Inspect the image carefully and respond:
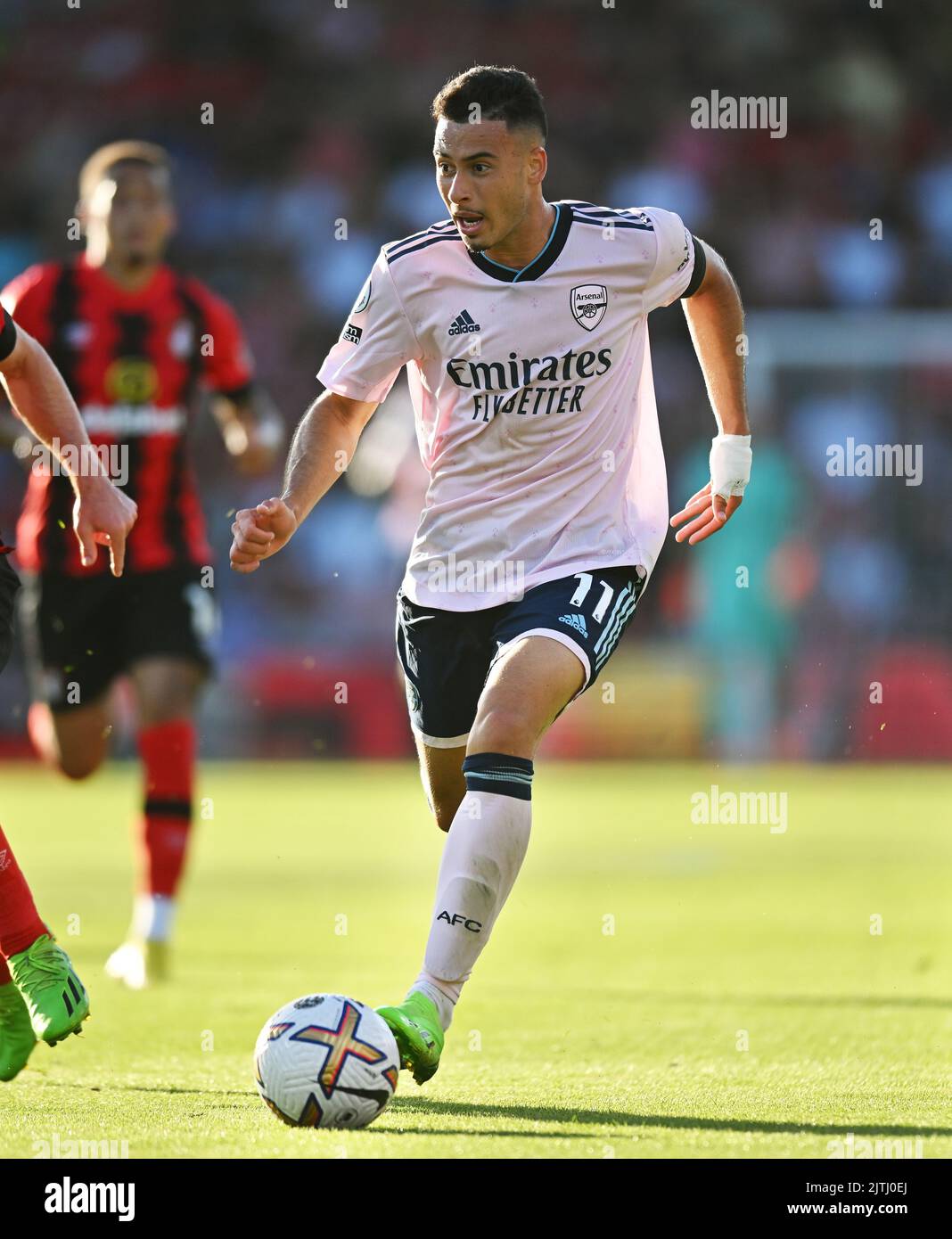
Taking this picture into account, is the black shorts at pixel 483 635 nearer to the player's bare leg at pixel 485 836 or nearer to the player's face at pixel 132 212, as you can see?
the player's bare leg at pixel 485 836

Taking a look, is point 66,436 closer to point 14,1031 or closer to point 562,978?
point 14,1031

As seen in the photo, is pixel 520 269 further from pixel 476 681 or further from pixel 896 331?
pixel 896 331

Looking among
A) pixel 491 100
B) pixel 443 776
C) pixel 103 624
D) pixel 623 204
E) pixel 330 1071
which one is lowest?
pixel 330 1071

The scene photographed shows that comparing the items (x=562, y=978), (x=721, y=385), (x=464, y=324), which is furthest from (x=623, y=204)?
(x=464, y=324)

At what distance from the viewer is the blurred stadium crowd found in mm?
17141

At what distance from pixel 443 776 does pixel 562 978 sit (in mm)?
1992

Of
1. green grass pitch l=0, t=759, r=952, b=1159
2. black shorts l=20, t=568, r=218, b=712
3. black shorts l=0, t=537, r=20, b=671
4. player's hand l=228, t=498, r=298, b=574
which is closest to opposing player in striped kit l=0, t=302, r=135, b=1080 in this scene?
black shorts l=0, t=537, r=20, b=671

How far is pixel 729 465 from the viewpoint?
5.46 metres

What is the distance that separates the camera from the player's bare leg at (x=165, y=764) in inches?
293

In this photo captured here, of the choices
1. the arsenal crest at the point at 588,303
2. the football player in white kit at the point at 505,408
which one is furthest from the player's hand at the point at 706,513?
the arsenal crest at the point at 588,303

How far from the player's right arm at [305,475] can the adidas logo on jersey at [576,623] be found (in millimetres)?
660

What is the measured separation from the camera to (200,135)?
22.0 meters

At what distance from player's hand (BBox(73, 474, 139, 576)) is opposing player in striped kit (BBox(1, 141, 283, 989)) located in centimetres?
277

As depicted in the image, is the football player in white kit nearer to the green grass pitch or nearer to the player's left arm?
the player's left arm
